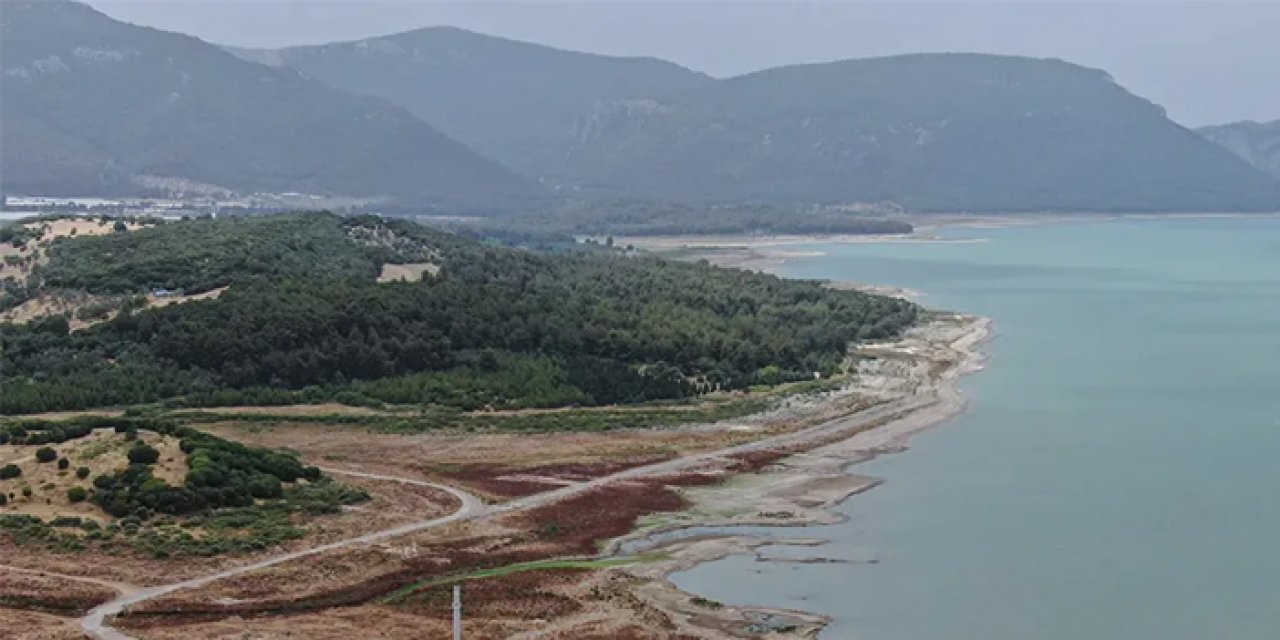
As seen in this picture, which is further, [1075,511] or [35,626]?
[1075,511]

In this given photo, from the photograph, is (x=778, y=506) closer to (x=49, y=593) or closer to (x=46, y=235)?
(x=49, y=593)

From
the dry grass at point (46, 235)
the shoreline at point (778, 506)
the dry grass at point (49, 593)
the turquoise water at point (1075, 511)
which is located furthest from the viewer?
the dry grass at point (46, 235)

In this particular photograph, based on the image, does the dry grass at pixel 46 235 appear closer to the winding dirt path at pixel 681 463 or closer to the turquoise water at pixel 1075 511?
the winding dirt path at pixel 681 463

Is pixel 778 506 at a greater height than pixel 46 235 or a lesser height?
lesser

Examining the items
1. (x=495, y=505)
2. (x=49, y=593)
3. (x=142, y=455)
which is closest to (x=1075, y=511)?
(x=495, y=505)

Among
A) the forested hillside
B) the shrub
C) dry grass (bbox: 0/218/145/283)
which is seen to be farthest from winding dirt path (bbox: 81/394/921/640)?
dry grass (bbox: 0/218/145/283)

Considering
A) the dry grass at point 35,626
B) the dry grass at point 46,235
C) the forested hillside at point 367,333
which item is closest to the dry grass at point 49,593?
the dry grass at point 35,626

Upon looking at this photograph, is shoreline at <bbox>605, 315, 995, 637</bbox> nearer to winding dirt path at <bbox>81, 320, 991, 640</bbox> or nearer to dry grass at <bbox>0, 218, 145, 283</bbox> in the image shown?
winding dirt path at <bbox>81, 320, 991, 640</bbox>
